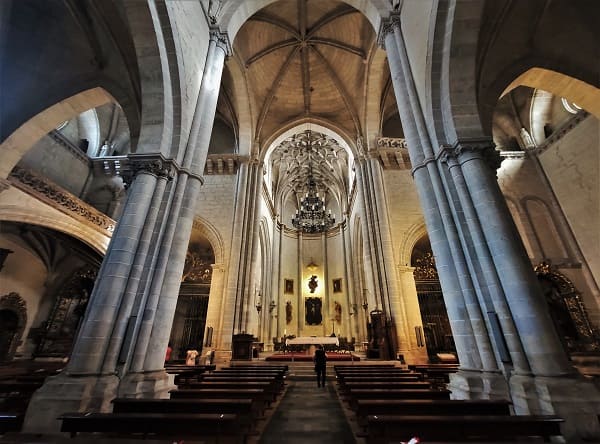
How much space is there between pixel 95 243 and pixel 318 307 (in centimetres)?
1509

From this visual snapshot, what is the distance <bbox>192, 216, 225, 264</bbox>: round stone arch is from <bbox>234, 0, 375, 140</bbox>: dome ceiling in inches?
238

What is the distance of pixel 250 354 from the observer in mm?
10094

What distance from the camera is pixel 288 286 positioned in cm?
2128

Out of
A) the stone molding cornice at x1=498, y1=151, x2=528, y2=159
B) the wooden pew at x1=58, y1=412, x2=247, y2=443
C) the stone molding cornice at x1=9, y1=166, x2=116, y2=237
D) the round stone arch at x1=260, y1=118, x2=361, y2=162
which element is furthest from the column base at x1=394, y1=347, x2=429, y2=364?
the stone molding cornice at x1=9, y1=166, x2=116, y2=237

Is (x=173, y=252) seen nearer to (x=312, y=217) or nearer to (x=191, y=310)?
(x=191, y=310)

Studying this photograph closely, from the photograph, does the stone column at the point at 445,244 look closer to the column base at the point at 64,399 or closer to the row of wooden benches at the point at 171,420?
the row of wooden benches at the point at 171,420

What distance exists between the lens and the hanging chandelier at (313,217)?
22734 mm

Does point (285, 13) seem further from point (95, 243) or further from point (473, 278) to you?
point (473, 278)

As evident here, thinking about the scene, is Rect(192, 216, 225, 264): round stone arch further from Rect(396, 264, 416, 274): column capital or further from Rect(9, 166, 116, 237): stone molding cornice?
Rect(396, 264, 416, 274): column capital

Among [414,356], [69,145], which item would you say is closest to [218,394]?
[414,356]

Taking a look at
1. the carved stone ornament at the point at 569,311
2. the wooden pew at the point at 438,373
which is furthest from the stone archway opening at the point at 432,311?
the wooden pew at the point at 438,373

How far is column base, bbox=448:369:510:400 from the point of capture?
3.62 metres

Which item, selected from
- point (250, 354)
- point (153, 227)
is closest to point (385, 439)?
point (153, 227)

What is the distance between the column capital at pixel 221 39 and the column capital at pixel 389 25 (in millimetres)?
4552
